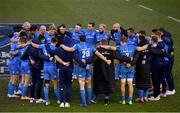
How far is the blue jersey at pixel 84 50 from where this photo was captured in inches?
712

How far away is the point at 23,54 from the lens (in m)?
19.1

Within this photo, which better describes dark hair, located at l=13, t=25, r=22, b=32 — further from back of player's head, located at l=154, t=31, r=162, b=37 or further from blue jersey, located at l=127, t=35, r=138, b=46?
back of player's head, located at l=154, t=31, r=162, b=37

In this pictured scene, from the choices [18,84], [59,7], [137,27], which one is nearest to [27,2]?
[59,7]

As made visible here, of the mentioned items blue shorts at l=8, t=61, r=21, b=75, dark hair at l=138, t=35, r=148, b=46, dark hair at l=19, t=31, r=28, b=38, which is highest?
dark hair at l=19, t=31, r=28, b=38

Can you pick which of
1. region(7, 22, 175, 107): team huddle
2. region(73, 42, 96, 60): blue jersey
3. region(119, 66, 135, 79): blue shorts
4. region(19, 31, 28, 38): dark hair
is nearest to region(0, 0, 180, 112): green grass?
region(7, 22, 175, 107): team huddle

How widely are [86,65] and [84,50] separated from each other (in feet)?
Answer: 1.74

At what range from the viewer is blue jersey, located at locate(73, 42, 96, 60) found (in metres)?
18.1

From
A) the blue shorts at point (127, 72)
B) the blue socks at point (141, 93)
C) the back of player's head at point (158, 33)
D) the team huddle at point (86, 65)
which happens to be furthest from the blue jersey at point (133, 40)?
the blue socks at point (141, 93)

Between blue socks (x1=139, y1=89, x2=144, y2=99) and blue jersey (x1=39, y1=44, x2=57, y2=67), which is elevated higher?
blue jersey (x1=39, y1=44, x2=57, y2=67)

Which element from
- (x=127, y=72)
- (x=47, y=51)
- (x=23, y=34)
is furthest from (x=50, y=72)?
(x=127, y=72)

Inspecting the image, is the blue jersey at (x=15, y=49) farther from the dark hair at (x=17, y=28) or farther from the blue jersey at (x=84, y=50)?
the blue jersey at (x=84, y=50)

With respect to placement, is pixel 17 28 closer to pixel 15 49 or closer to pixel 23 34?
pixel 15 49

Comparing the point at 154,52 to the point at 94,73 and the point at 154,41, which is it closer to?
the point at 154,41

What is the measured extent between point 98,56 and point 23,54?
111 inches
